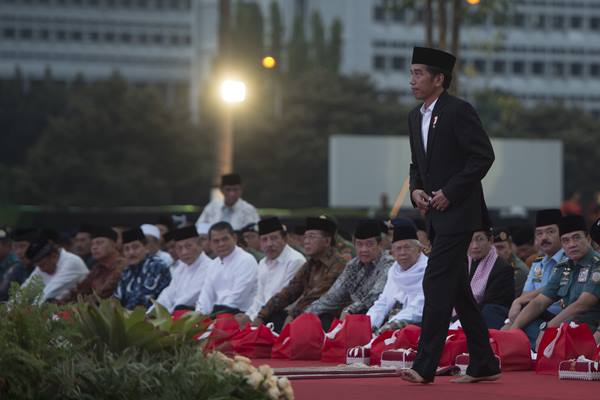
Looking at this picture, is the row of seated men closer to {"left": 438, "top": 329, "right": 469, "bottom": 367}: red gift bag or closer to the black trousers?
{"left": 438, "top": 329, "right": 469, "bottom": 367}: red gift bag

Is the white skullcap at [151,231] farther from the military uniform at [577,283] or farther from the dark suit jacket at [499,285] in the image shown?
the military uniform at [577,283]

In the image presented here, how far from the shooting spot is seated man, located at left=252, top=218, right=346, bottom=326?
46.0 ft

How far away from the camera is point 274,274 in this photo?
1502 centimetres

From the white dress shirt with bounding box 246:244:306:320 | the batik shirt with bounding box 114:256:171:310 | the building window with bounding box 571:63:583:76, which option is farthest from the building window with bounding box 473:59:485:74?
the white dress shirt with bounding box 246:244:306:320

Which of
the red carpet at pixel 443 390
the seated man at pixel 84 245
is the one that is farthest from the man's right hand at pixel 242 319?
the seated man at pixel 84 245

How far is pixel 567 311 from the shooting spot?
1104cm

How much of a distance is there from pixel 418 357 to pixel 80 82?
91.6m

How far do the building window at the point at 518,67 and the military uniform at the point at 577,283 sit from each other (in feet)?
349

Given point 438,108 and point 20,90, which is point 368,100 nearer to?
point 20,90

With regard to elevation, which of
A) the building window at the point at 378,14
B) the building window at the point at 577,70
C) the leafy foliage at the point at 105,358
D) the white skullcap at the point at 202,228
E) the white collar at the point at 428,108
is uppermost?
the white collar at the point at 428,108

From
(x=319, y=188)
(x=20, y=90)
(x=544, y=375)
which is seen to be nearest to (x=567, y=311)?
(x=544, y=375)

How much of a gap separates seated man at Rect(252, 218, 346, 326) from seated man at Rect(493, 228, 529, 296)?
1.67m

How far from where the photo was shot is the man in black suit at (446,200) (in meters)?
8.70

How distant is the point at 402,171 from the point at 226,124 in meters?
17.0
